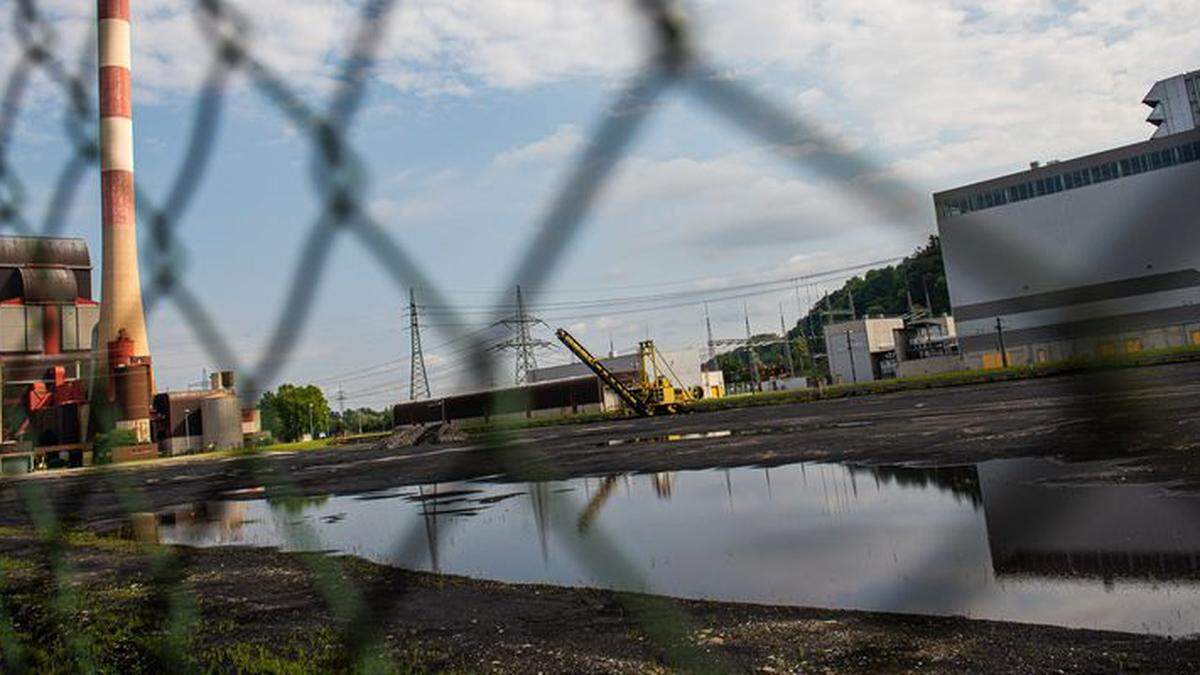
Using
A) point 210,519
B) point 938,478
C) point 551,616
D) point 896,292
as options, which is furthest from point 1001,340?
point 210,519

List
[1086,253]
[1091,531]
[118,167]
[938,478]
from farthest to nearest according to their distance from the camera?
1. [938,478]
2. [1091,531]
3. [118,167]
4. [1086,253]

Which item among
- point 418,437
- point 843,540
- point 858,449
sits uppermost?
point 418,437

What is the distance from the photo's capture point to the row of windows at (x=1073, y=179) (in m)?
0.87

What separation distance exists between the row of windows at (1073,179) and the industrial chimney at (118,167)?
1934mm

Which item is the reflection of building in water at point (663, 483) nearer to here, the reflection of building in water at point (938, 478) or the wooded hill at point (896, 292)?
the reflection of building in water at point (938, 478)

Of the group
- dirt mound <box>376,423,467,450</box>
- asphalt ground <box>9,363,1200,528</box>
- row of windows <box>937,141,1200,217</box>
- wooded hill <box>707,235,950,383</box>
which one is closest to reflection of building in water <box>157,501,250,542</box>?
asphalt ground <box>9,363,1200,528</box>

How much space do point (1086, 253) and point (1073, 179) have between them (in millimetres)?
345

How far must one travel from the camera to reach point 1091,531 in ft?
17.4

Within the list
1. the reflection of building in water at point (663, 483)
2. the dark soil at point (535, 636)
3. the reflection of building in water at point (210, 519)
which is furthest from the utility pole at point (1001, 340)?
the reflection of building in water at point (210, 519)

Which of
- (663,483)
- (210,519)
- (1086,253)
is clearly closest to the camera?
(1086,253)

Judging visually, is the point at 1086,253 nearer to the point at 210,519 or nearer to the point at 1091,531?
the point at 1091,531

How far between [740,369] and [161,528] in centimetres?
6933

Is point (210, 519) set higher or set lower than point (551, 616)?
higher

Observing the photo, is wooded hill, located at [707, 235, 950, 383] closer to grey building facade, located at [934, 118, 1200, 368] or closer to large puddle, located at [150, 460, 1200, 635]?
grey building facade, located at [934, 118, 1200, 368]
